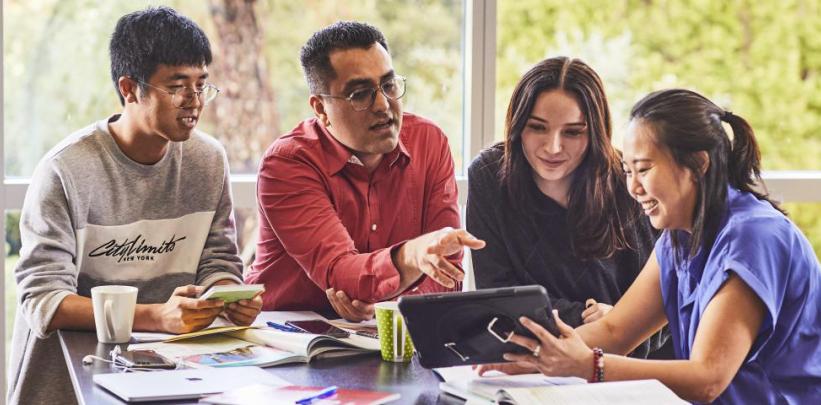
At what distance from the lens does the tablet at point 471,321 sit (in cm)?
172

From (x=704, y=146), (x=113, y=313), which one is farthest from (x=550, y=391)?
(x=113, y=313)

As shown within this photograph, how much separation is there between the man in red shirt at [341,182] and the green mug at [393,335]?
0.49 metres

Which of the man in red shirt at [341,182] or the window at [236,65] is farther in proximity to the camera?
the window at [236,65]

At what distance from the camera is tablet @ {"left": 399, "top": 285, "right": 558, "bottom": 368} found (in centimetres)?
172

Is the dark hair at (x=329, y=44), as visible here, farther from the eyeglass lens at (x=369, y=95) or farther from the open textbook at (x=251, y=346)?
the open textbook at (x=251, y=346)

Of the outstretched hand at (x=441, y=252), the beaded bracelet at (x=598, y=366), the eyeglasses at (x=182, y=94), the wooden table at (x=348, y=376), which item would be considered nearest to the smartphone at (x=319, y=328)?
the wooden table at (x=348, y=376)

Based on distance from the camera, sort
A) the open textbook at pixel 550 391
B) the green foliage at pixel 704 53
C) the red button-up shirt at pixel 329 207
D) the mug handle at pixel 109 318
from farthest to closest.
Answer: the green foliage at pixel 704 53
the red button-up shirt at pixel 329 207
the mug handle at pixel 109 318
the open textbook at pixel 550 391

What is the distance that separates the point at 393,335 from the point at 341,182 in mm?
768

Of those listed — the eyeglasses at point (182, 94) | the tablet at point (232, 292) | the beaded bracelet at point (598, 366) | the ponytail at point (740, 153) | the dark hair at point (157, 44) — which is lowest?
the beaded bracelet at point (598, 366)

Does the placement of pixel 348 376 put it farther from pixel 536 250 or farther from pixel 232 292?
pixel 536 250

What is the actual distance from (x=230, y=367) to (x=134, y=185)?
0.82 meters

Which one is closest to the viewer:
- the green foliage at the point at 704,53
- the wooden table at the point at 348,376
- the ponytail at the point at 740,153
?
the wooden table at the point at 348,376

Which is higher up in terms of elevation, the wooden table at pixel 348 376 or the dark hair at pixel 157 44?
the dark hair at pixel 157 44

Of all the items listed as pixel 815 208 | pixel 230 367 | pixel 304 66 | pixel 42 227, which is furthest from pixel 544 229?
pixel 815 208
